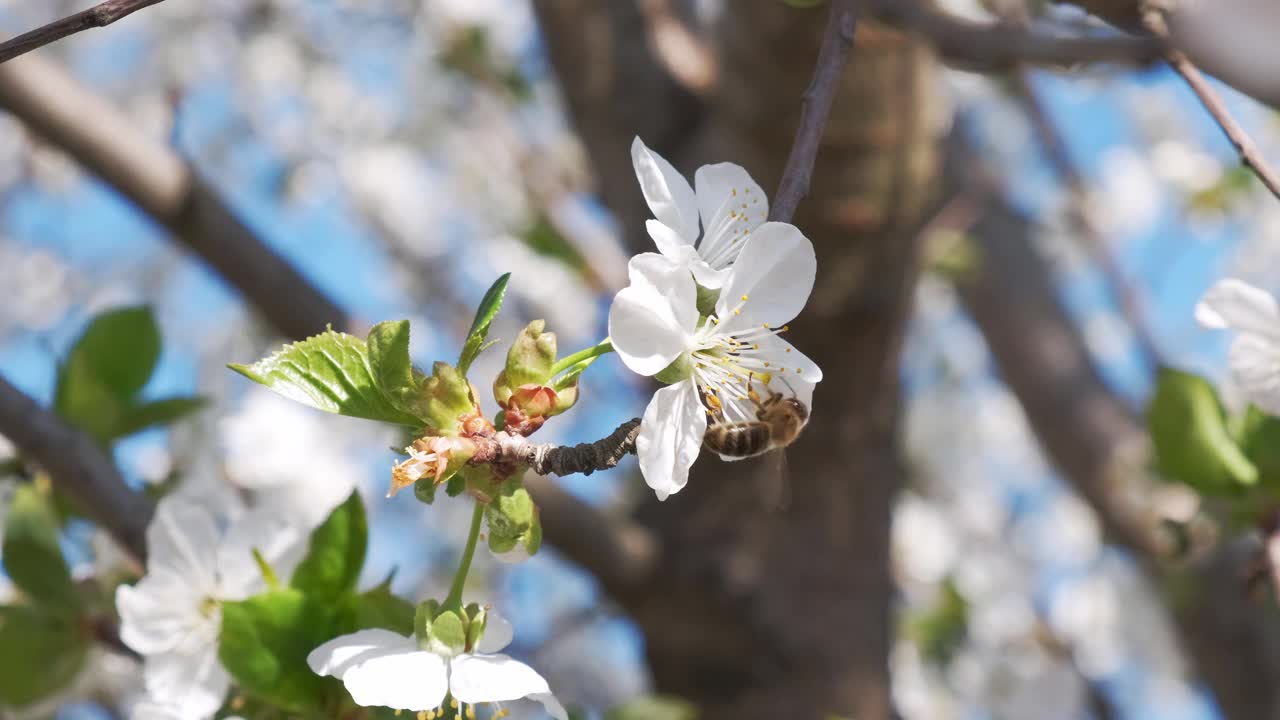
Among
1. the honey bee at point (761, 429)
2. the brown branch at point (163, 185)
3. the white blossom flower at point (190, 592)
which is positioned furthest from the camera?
the brown branch at point (163, 185)

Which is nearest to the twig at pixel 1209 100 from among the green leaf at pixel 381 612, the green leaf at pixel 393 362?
the green leaf at pixel 393 362

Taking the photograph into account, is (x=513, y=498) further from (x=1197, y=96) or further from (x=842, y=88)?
(x=842, y=88)

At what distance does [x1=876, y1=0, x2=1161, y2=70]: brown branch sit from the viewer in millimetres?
662

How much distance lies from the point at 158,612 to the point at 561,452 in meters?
0.44

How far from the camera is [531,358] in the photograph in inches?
23.7

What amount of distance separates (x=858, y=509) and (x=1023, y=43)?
3.44 feet

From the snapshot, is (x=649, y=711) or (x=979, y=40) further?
(x=649, y=711)

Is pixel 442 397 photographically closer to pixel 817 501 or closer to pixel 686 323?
pixel 686 323

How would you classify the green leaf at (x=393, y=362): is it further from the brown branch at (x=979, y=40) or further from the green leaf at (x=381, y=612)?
the brown branch at (x=979, y=40)

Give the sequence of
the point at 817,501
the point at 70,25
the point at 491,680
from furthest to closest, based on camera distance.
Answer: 1. the point at 817,501
2. the point at 491,680
3. the point at 70,25

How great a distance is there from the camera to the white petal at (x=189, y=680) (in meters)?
0.77

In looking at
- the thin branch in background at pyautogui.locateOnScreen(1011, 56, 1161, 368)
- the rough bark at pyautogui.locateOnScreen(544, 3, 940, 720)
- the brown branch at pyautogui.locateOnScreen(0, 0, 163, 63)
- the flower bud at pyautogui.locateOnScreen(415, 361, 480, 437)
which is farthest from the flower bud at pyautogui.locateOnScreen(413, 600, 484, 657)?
the thin branch in background at pyautogui.locateOnScreen(1011, 56, 1161, 368)

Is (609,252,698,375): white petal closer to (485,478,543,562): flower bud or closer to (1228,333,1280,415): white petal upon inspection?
(485,478,543,562): flower bud

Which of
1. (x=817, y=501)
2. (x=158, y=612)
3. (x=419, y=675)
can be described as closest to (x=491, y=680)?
(x=419, y=675)
